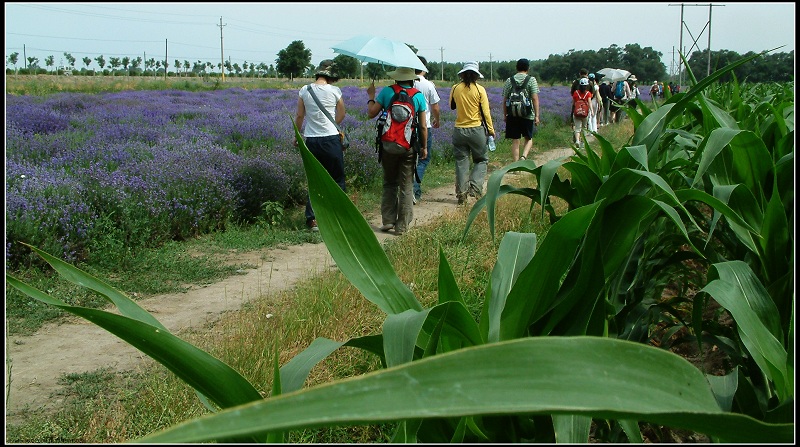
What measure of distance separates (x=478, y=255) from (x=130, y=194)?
3.21m

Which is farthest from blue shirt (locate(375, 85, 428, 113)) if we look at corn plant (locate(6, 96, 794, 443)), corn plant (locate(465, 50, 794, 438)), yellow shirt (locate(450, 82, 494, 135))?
corn plant (locate(6, 96, 794, 443))

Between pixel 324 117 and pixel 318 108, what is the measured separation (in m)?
0.10

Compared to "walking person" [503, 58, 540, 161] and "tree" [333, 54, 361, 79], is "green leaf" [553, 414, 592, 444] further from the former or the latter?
"walking person" [503, 58, 540, 161]

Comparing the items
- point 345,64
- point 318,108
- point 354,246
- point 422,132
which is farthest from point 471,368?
point 345,64

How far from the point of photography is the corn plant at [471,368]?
0.63m

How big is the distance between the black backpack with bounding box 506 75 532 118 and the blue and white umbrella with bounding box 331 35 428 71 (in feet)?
8.65

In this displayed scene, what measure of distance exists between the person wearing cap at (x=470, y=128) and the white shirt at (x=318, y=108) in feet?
6.64

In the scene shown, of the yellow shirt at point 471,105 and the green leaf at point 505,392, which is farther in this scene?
the yellow shirt at point 471,105

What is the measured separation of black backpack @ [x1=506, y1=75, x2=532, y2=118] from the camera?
9695 millimetres

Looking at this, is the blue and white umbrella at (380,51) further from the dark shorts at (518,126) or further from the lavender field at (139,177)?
the dark shorts at (518,126)

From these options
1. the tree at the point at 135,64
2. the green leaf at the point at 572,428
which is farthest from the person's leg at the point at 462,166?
the tree at the point at 135,64

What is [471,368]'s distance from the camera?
2.28 feet

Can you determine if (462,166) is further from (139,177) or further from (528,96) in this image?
(139,177)

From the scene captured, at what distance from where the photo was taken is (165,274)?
521 centimetres
